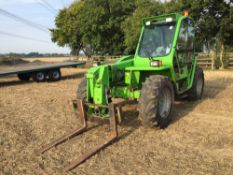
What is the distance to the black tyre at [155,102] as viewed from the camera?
5.48m

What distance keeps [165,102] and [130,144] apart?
1.45m

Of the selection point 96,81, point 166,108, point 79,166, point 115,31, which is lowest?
point 79,166

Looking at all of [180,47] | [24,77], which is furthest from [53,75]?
[180,47]

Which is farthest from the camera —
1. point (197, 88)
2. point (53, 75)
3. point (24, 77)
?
point (24, 77)

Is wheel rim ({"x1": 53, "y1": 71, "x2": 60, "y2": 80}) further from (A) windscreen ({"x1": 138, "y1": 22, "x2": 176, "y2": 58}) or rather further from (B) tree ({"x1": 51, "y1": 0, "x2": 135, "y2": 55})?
(B) tree ({"x1": 51, "y1": 0, "x2": 135, "y2": 55})

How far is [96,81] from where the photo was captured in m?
5.80

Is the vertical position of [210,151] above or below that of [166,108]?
below

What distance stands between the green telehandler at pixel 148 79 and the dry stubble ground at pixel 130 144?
0.83 feet

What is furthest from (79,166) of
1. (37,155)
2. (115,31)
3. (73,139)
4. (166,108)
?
(115,31)

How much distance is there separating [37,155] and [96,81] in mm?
1863

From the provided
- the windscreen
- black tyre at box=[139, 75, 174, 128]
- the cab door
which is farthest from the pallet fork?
the cab door

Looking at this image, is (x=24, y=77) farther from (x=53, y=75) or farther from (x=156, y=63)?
(x=156, y=63)

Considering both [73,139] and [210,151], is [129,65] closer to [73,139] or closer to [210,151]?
[73,139]

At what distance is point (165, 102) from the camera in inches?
241
